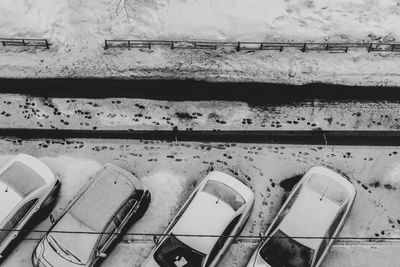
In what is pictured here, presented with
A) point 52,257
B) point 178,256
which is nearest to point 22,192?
point 52,257

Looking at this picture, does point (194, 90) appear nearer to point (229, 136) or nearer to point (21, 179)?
point (229, 136)

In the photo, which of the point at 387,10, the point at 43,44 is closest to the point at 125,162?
the point at 43,44

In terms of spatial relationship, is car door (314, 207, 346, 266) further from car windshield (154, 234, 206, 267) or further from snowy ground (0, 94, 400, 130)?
snowy ground (0, 94, 400, 130)

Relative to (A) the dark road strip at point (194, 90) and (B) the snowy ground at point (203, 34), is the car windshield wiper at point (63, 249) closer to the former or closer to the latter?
(A) the dark road strip at point (194, 90)

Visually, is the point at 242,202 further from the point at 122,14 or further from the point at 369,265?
the point at 122,14

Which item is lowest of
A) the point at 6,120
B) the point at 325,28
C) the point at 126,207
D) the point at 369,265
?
the point at 369,265

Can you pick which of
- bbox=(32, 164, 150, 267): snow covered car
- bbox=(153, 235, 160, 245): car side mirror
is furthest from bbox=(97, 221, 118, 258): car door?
bbox=(153, 235, 160, 245): car side mirror
